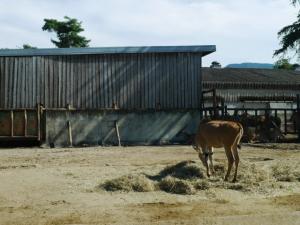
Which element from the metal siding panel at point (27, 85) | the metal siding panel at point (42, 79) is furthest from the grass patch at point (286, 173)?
the metal siding panel at point (27, 85)

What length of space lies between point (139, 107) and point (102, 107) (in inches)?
71.9

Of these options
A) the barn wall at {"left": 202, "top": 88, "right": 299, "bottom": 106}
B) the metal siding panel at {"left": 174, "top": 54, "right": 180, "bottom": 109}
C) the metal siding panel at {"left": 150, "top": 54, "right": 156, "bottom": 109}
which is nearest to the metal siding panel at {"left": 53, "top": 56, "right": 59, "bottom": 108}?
the metal siding panel at {"left": 150, "top": 54, "right": 156, "bottom": 109}

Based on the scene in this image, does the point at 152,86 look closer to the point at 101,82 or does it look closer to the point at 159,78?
the point at 159,78

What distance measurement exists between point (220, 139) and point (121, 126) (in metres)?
12.2

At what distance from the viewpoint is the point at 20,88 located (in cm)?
2542

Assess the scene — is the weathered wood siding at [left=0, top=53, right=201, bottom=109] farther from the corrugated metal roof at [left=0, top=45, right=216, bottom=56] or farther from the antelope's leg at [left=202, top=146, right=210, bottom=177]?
the antelope's leg at [left=202, top=146, right=210, bottom=177]

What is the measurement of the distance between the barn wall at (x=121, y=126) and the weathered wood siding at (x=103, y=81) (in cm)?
55

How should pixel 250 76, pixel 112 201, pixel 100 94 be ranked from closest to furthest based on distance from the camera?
1. pixel 112 201
2. pixel 100 94
3. pixel 250 76

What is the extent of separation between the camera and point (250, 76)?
160ft

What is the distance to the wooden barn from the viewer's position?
2506 cm

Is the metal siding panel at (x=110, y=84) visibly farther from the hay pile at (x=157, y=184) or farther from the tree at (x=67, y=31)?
the tree at (x=67, y=31)

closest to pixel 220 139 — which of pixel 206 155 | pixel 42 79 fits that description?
pixel 206 155

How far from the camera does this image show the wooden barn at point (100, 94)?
82.2 feet

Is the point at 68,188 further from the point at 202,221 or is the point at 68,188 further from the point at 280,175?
the point at 280,175
